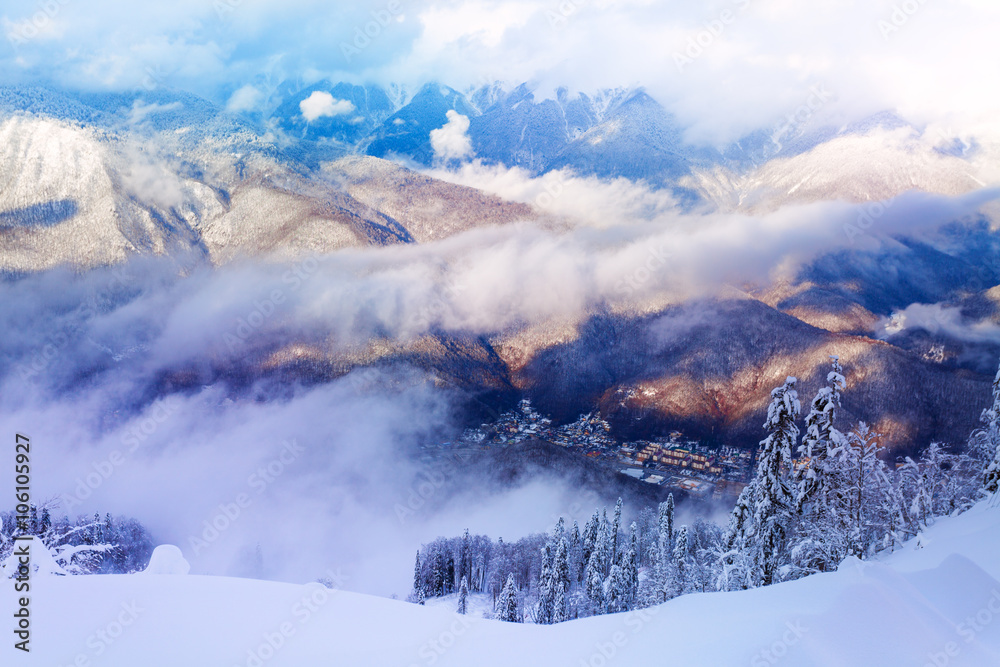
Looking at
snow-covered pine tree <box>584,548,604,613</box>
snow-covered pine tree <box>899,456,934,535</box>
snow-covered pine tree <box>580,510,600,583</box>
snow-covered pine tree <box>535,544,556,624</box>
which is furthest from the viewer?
snow-covered pine tree <box>580,510,600,583</box>

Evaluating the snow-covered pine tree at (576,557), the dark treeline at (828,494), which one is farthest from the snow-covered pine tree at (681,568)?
the snow-covered pine tree at (576,557)

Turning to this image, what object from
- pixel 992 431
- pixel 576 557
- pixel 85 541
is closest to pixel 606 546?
pixel 576 557

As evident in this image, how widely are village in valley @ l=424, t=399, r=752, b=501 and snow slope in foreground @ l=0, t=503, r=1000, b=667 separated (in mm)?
119775

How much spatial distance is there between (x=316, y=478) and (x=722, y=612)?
160 meters

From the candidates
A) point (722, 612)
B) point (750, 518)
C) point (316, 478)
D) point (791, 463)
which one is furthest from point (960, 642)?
point (316, 478)

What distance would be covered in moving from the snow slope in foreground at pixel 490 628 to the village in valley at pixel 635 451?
11978 centimetres

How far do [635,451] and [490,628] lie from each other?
498ft

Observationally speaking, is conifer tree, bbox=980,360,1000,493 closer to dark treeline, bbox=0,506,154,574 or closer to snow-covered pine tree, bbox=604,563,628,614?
Result: dark treeline, bbox=0,506,154,574

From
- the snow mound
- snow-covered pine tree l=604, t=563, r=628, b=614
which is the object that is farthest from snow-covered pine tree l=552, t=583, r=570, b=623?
the snow mound

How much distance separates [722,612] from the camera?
9.22 m

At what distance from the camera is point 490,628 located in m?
9.09

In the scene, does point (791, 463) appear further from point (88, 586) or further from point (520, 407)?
point (520, 407)

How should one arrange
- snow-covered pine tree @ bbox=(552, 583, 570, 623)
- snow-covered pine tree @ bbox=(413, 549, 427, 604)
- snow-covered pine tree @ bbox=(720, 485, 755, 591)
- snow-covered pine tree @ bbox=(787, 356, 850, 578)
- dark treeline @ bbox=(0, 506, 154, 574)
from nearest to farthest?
1. dark treeline @ bbox=(0, 506, 154, 574)
2. snow-covered pine tree @ bbox=(787, 356, 850, 578)
3. snow-covered pine tree @ bbox=(720, 485, 755, 591)
4. snow-covered pine tree @ bbox=(552, 583, 570, 623)
5. snow-covered pine tree @ bbox=(413, 549, 427, 604)

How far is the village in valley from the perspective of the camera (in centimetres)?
12675
